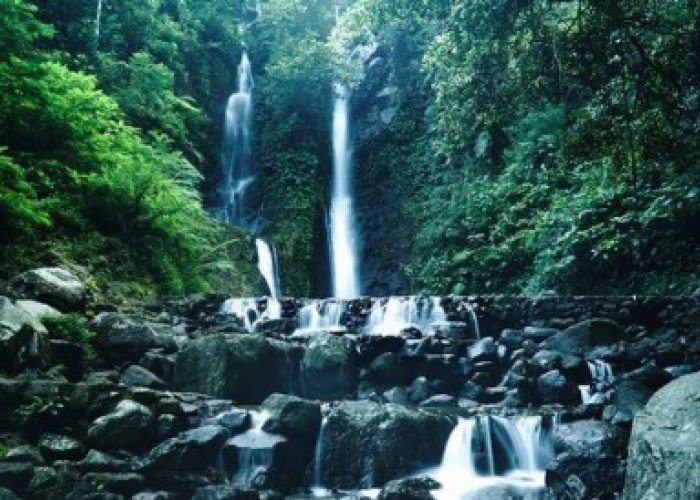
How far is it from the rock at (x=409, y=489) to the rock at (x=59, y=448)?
2.82 meters

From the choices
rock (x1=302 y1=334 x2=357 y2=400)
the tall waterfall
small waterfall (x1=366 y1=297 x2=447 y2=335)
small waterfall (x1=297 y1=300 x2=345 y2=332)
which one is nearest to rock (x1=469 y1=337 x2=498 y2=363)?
small waterfall (x1=366 y1=297 x2=447 y2=335)

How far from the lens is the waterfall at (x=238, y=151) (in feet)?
71.6

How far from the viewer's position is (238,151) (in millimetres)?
23844

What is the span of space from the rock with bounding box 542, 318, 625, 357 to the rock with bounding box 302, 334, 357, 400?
3.24m

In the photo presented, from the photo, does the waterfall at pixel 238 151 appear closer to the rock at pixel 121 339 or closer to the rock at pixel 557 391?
the rock at pixel 121 339

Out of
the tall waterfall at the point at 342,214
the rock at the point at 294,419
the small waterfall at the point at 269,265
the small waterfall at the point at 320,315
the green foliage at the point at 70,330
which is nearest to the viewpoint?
the rock at the point at 294,419

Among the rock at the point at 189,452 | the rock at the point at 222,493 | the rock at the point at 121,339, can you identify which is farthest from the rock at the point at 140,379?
the rock at the point at 222,493

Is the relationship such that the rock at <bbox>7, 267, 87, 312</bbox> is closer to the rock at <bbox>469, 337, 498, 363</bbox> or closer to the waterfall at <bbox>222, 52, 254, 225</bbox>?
the rock at <bbox>469, 337, 498, 363</bbox>

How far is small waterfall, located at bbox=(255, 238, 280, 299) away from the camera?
1753 cm

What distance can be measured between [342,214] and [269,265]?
5.93 m

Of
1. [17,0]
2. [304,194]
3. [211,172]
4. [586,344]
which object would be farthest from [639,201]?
[211,172]

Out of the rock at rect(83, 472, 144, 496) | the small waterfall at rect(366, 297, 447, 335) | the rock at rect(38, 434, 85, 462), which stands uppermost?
the small waterfall at rect(366, 297, 447, 335)

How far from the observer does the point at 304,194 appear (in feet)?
71.8

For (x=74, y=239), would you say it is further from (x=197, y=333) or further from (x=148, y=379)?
(x=148, y=379)
